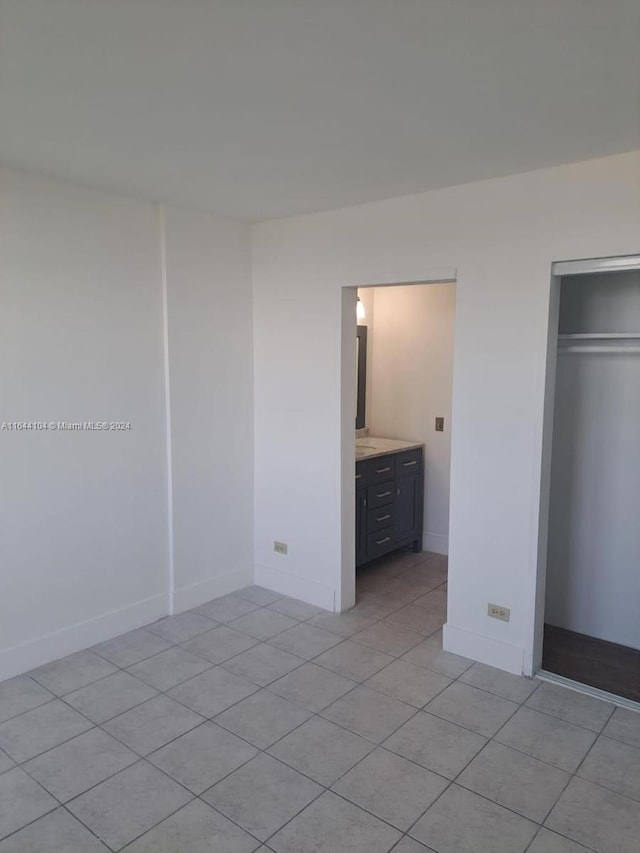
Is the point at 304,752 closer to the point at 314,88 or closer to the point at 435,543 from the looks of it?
the point at 314,88

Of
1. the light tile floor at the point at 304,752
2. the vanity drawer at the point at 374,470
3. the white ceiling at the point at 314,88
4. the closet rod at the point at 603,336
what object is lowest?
the light tile floor at the point at 304,752

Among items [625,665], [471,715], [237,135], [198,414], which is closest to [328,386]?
[198,414]

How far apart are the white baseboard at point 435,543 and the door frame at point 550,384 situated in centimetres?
179

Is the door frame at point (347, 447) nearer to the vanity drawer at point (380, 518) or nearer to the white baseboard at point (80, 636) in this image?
the vanity drawer at point (380, 518)

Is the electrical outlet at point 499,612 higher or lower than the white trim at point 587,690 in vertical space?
higher

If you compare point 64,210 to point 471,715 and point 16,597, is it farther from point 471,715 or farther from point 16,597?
point 471,715

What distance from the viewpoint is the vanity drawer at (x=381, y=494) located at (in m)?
4.46

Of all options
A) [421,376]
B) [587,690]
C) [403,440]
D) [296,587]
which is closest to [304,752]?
[587,690]

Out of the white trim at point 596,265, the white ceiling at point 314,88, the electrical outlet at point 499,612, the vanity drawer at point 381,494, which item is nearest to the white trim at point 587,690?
the electrical outlet at point 499,612

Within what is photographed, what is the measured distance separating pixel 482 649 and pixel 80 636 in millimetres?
2235

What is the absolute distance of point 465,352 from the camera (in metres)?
3.22

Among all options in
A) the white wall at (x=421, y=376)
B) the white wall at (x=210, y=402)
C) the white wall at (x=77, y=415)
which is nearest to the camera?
the white wall at (x=77, y=415)

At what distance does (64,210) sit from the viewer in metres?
3.17

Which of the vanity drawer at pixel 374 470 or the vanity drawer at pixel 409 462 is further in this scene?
the vanity drawer at pixel 409 462
